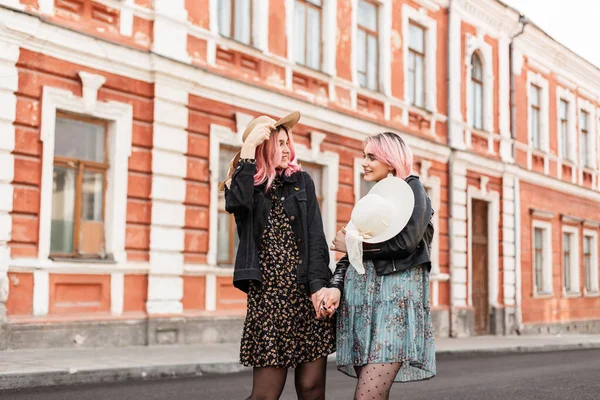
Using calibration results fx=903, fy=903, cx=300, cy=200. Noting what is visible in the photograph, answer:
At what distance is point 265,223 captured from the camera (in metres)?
4.10

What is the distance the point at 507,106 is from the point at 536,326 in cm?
595

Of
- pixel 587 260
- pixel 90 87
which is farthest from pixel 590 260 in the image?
pixel 90 87

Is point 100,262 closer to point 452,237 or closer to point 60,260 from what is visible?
point 60,260

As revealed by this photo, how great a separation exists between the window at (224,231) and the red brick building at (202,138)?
0.03 m

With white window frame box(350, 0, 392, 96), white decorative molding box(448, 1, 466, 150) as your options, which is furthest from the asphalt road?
white decorative molding box(448, 1, 466, 150)

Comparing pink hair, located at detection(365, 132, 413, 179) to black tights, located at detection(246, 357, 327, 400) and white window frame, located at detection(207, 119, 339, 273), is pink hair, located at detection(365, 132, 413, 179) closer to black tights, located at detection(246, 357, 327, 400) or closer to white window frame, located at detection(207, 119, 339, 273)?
black tights, located at detection(246, 357, 327, 400)

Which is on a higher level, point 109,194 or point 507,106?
point 507,106

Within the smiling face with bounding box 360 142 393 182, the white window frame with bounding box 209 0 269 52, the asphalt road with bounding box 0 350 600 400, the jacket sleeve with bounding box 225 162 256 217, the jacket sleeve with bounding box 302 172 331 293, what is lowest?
the asphalt road with bounding box 0 350 600 400

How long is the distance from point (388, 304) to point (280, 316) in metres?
0.49

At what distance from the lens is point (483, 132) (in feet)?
73.6

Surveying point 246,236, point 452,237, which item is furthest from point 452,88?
point 246,236

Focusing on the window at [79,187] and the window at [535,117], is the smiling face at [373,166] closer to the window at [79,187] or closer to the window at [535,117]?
the window at [79,187]

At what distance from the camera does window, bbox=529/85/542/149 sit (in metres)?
25.4

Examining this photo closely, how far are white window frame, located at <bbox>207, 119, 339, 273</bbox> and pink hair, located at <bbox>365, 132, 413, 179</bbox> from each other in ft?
29.7
